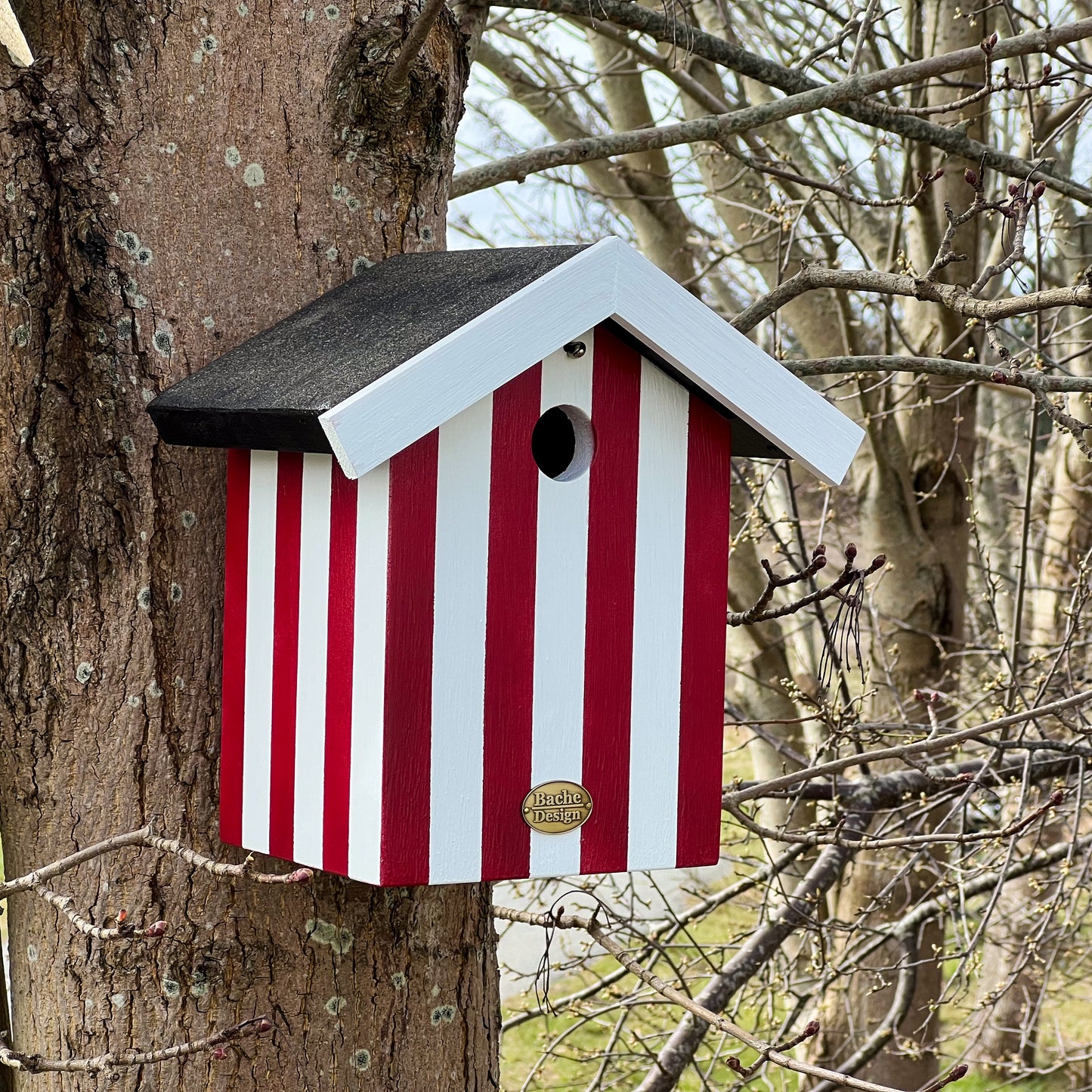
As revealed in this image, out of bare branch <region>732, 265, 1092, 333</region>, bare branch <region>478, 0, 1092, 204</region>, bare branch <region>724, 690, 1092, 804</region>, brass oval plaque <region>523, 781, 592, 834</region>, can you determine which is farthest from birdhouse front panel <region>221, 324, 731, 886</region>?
bare branch <region>478, 0, 1092, 204</region>

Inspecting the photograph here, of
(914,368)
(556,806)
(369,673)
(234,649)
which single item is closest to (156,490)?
(234,649)

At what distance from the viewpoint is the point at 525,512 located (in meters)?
1.66

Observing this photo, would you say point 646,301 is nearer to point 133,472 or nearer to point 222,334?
point 222,334

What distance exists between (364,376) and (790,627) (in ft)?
20.5

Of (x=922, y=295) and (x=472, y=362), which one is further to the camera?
(x=922, y=295)

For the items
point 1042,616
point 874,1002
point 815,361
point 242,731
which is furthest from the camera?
point 1042,616

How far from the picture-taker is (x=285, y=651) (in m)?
1.72

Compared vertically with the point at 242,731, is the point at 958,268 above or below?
above

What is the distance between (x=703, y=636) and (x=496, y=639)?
0.31m

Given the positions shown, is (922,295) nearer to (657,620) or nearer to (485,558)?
(657,620)

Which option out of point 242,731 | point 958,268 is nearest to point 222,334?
point 242,731

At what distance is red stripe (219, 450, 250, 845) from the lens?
1796 millimetres

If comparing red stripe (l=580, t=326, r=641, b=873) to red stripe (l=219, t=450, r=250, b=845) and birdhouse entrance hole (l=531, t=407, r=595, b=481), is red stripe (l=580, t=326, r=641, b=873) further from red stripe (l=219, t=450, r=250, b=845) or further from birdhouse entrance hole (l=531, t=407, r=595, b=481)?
red stripe (l=219, t=450, r=250, b=845)

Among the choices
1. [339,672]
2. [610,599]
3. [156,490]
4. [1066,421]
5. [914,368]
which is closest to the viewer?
[339,672]
